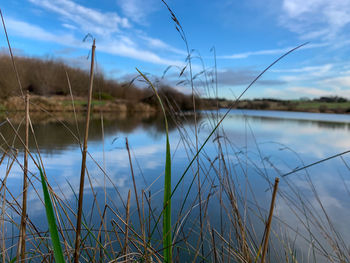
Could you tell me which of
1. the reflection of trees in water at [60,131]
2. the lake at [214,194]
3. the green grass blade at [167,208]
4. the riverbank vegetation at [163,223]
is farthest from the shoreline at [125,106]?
the green grass blade at [167,208]

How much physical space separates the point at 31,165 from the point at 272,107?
20744mm

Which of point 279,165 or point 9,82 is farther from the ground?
point 9,82

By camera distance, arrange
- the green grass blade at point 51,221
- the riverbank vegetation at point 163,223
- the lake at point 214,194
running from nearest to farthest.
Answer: the green grass blade at point 51,221 → the riverbank vegetation at point 163,223 → the lake at point 214,194

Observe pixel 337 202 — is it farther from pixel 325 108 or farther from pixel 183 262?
pixel 325 108

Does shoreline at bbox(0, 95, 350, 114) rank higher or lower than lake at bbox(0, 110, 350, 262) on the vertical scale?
higher

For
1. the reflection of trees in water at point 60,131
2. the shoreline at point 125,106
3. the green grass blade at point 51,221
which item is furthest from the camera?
the shoreline at point 125,106

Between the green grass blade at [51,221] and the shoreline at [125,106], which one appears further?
the shoreline at [125,106]

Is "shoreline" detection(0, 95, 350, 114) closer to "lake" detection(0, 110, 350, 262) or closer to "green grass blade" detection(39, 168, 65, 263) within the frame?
"lake" detection(0, 110, 350, 262)

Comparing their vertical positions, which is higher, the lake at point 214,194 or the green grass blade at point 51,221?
the green grass blade at point 51,221

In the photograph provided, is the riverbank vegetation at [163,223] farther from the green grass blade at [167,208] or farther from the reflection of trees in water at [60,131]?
the reflection of trees in water at [60,131]

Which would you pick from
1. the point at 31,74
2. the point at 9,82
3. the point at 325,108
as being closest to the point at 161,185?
the point at 9,82

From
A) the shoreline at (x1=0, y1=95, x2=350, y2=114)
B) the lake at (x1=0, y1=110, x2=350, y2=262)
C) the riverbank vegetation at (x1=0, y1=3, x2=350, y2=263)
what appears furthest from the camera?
the shoreline at (x1=0, y1=95, x2=350, y2=114)

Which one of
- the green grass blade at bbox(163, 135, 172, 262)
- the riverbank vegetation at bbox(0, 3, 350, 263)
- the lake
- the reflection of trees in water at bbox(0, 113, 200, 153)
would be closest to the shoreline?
the reflection of trees in water at bbox(0, 113, 200, 153)

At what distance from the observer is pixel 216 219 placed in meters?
1.32
